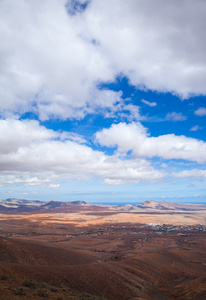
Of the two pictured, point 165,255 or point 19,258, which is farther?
point 165,255

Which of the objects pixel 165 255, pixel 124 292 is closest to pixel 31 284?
pixel 124 292

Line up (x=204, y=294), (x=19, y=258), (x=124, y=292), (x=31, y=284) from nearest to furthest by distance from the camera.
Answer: (x=31, y=284) → (x=204, y=294) → (x=124, y=292) → (x=19, y=258)

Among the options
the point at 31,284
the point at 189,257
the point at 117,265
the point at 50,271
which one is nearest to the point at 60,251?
the point at 117,265

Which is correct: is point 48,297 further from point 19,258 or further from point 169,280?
point 169,280

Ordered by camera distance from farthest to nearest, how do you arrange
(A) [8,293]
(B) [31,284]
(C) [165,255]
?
(C) [165,255]
(B) [31,284]
(A) [8,293]

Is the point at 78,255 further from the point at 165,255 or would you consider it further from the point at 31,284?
the point at 31,284

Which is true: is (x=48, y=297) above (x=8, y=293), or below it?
below

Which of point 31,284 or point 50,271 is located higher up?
point 31,284

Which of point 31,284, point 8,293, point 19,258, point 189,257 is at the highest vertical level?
point 8,293

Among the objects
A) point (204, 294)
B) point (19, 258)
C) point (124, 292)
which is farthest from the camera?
point (19, 258)
